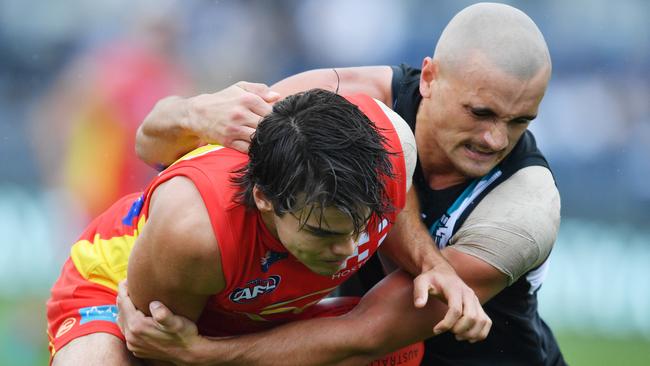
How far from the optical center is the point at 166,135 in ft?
12.2

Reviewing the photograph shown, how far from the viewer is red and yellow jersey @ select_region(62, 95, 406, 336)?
307 cm

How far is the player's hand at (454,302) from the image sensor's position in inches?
123

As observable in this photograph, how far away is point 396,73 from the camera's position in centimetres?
421

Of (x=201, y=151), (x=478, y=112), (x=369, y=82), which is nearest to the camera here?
(x=201, y=151)

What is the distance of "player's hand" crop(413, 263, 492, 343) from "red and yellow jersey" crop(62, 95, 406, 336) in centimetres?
25

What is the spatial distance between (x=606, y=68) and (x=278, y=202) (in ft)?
16.9

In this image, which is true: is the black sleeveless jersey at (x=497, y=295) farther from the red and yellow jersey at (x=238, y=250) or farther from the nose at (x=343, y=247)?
the nose at (x=343, y=247)

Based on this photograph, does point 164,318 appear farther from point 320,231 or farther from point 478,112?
point 478,112

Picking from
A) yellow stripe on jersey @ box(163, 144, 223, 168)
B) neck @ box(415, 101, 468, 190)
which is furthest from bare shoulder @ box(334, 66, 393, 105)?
yellow stripe on jersey @ box(163, 144, 223, 168)

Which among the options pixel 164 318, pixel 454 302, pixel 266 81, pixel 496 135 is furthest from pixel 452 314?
pixel 266 81

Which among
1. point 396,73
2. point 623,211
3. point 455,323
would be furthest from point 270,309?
point 623,211

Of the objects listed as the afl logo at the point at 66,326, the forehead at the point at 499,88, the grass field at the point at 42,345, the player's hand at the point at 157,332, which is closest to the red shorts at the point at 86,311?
the afl logo at the point at 66,326

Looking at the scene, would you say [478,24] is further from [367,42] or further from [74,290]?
[367,42]

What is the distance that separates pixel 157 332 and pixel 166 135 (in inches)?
32.6
